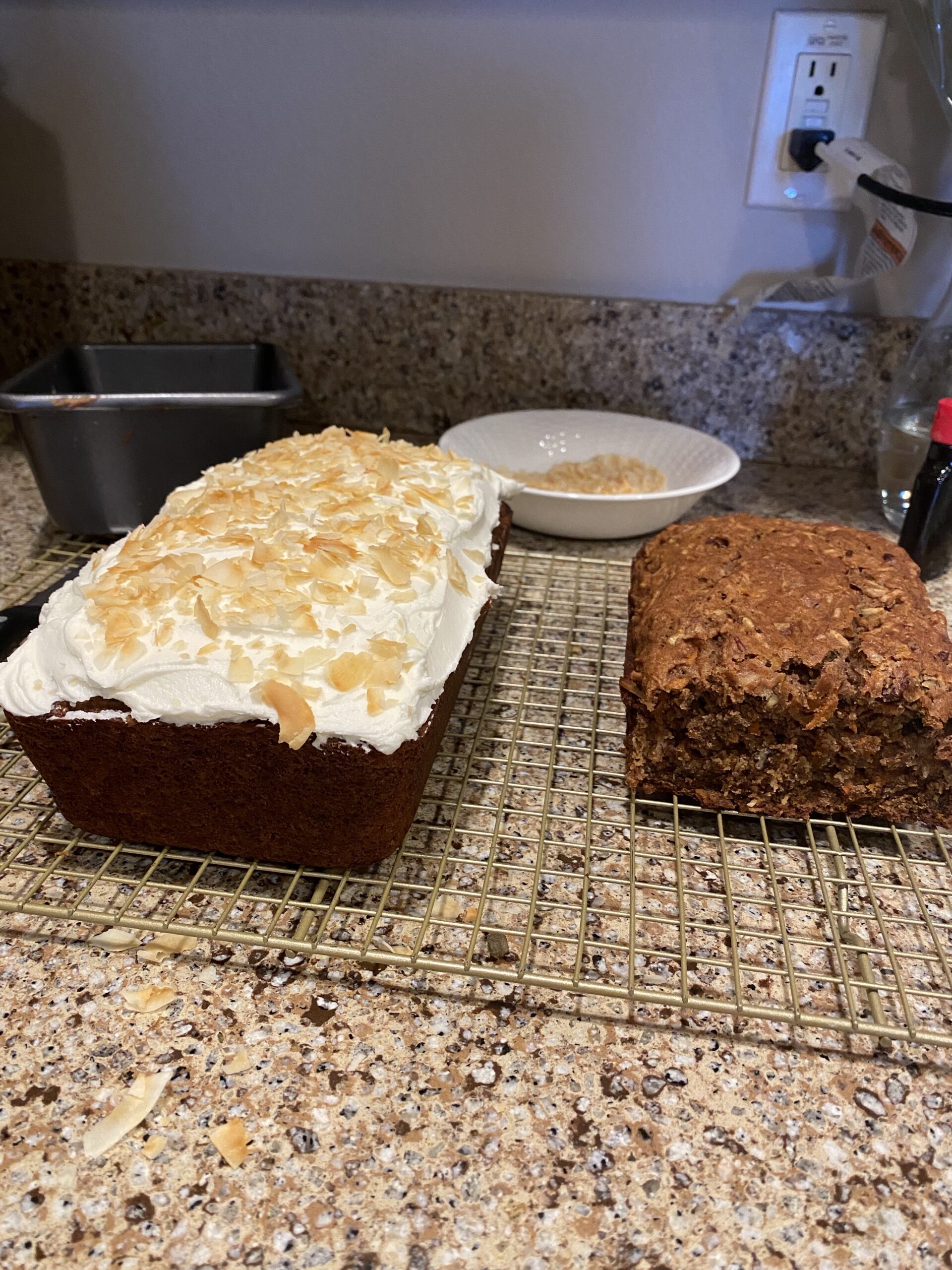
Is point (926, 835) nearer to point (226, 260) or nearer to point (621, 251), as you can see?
point (621, 251)

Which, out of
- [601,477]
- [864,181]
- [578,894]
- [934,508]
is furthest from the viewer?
[601,477]

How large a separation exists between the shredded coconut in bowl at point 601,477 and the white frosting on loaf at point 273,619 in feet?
1.58

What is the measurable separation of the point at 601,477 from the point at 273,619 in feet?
2.81

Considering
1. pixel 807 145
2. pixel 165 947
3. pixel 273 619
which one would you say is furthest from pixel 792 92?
pixel 165 947

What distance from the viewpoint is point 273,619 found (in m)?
0.83

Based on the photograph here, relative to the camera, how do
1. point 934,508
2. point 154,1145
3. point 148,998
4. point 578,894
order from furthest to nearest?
point 934,508 → point 578,894 → point 148,998 → point 154,1145

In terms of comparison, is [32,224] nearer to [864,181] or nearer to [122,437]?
[122,437]

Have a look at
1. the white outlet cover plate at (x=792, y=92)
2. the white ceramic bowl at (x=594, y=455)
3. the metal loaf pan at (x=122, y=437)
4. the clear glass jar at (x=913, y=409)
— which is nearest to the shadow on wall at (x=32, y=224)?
the metal loaf pan at (x=122, y=437)

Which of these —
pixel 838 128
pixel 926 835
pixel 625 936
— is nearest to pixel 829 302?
pixel 838 128

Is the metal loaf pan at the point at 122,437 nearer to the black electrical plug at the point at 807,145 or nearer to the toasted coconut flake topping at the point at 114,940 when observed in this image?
the toasted coconut flake topping at the point at 114,940

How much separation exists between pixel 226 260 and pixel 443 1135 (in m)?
1.63

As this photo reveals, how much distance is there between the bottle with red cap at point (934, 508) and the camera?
124 centimetres

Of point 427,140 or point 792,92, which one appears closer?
point 792,92

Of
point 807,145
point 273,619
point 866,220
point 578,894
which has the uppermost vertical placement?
point 807,145
